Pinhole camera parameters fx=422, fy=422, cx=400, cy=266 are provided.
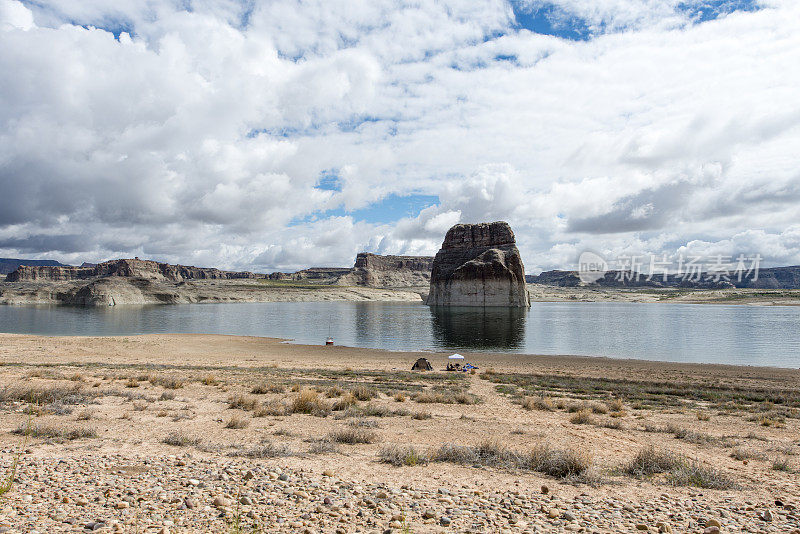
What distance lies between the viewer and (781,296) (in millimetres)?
165375

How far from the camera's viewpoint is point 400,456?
8273mm

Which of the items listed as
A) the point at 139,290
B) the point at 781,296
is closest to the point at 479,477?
the point at 139,290

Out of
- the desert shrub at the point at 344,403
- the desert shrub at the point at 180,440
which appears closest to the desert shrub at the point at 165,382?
the desert shrub at the point at 344,403

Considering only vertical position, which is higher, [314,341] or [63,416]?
[63,416]

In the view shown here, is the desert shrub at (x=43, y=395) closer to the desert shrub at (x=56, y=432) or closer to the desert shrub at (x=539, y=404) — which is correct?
the desert shrub at (x=56, y=432)

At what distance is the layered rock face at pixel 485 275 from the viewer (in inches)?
5541

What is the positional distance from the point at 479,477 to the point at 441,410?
6736 millimetres

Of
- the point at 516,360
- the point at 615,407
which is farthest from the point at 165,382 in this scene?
the point at 516,360

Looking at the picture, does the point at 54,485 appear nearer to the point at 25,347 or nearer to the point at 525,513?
the point at 525,513

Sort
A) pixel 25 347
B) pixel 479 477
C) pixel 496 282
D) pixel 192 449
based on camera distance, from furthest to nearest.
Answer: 1. pixel 496 282
2. pixel 25 347
3. pixel 192 449
4. pixel 479 477

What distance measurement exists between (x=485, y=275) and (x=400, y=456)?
453 feet

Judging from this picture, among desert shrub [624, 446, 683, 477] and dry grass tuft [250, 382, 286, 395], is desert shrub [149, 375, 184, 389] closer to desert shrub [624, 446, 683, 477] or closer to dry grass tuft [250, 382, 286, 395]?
dry grass tuft [250, 382, 286, 395]

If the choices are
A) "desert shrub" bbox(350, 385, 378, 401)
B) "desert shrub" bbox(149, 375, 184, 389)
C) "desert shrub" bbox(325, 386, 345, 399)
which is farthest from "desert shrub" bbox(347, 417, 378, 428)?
"desert shrub" bbox(149, 375, 184, 389)

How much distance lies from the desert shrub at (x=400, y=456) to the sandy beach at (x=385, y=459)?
82 millimetres
